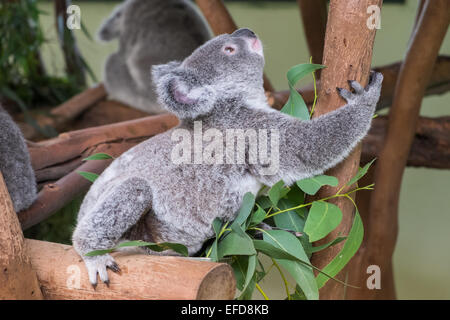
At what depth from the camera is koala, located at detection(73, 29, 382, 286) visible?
145 cm

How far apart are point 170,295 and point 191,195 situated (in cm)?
39

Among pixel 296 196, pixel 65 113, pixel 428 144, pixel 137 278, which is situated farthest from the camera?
pixel 65 113

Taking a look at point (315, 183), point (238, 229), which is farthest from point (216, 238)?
point (315, 183)

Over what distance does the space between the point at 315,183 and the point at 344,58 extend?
0.37 m

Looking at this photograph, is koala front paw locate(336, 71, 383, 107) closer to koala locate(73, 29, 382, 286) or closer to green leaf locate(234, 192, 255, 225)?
koala locate(73, 29, 382, 286)

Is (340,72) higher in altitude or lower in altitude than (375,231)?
higher

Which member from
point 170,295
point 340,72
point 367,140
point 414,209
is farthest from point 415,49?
point 414,209

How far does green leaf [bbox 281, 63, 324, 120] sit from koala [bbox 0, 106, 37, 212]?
3.56 feet

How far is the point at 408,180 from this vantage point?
Result: 4.28 meters

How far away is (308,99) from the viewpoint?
277 centimetres

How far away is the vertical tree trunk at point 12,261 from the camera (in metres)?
1.32

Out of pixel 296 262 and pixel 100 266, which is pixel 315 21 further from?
pixel 100 266

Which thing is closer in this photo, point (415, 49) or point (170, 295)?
point (170, 295)
